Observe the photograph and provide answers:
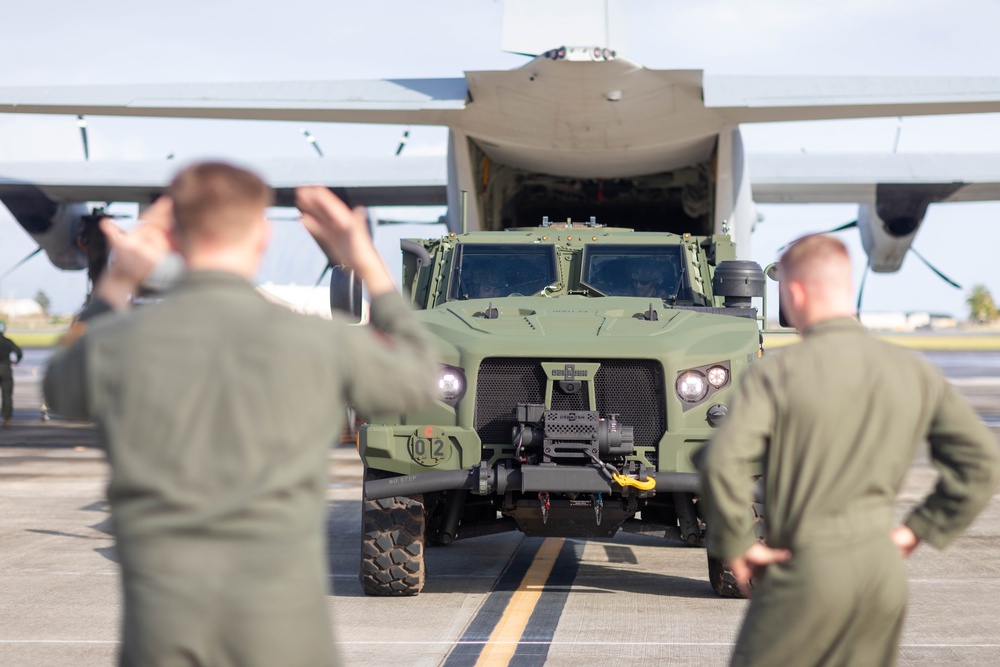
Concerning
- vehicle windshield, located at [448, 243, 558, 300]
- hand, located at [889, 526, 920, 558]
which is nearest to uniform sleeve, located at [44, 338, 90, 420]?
hand, located at [889, 526, 920, 558]

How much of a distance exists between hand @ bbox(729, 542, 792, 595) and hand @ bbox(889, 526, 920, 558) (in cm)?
32

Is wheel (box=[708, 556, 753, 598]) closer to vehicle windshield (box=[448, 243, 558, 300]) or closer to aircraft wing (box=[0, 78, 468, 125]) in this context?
vehicle windshield (box=[448, 243, 558, 300])

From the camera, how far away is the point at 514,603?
7848mm

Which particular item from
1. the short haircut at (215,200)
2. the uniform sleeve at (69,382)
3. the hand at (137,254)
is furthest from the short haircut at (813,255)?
the uniform sleeve at (69,382)

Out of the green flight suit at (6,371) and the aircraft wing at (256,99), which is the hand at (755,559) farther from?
the green flight suit at (6,371)

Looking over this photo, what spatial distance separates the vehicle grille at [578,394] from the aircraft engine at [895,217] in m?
15.7

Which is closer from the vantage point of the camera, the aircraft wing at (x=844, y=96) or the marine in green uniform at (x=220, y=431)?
the marine in green uniform at (x=220, y=431)

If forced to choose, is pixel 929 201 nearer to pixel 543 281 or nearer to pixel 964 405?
pixel 543 281

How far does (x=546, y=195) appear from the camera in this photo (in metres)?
19.3

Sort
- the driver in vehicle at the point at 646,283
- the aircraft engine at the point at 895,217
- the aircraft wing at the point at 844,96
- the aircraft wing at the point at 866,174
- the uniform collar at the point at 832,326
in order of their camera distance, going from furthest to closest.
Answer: the aircraft engine at the point at 895,217 < the aircraft wing at the point at 866,174 < the aircraft wing at the point at 844,96 < the driver in vehicle at the point at 646,283 < the uniform collar at the point at 832,326

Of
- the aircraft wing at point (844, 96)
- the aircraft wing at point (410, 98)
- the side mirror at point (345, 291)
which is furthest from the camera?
the aircraft wing at point (410, 98)

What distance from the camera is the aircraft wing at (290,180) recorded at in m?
22.7

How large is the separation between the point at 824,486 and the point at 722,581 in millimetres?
4900

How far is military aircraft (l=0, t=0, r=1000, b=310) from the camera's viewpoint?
1534 cm
